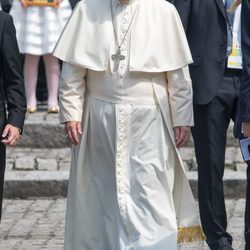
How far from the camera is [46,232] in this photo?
916 cm

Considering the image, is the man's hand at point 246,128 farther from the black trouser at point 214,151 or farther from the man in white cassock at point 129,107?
the black trouser at point 214,151

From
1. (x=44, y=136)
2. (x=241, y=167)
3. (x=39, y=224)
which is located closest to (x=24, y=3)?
(x=44, y=136)

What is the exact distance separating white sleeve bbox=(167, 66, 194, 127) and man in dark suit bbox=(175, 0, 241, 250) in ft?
1.97

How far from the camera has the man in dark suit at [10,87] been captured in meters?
7.06

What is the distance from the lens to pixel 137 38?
23.1ft

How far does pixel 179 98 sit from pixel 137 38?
0.45m

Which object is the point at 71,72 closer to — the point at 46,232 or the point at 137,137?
the point at 137,137

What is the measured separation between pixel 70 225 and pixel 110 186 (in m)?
0.41

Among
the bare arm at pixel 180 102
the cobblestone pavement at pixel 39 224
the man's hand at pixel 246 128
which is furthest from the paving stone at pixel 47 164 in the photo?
the man's hand at pixel 246 128

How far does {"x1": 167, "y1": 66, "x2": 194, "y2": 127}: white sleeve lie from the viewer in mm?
7137

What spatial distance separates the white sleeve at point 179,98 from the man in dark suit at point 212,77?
601mm

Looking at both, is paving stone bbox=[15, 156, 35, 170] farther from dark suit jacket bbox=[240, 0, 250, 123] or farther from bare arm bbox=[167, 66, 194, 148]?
dark suit jacket bbox=[240, 0, 250, 123]

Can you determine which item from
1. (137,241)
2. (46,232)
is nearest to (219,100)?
(137,241)

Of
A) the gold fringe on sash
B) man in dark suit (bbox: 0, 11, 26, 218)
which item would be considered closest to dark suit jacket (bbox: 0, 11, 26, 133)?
man in dark suit (bbox: 0, 11, 26, 218)
